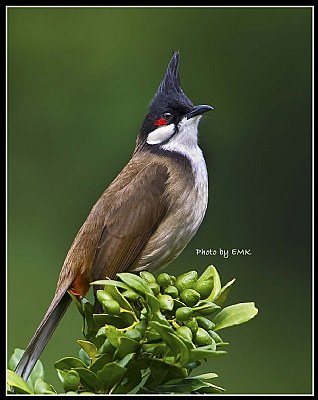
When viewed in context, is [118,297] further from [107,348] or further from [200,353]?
[200,353]

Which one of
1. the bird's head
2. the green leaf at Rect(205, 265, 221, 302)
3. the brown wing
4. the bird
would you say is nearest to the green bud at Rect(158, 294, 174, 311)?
the green leaf at Rect(205, 265, 221, 302)

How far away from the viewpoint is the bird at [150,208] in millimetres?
3215

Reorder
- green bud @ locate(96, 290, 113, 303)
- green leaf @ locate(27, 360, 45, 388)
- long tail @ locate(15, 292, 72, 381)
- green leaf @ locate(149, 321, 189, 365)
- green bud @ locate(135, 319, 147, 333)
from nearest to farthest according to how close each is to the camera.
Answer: green leaf @ locate(149, 321, 189, 365) < green bud @ locate(135, 319, 147, 333) < green bud @ locate(96, 290, 113, 303) < green leaf @ locate(27, 360, 45, 388) < long tail @ locate(15, 292, 72, 381)

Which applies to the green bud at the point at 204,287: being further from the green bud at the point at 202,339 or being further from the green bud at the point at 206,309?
the green bud at the point at 202,339

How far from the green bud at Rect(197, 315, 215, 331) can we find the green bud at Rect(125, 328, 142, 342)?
0.22 m

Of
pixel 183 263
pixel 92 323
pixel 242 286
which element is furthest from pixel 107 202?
pixel 242 286

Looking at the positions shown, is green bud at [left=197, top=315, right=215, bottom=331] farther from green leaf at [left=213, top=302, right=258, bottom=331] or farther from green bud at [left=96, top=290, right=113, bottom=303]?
green bud at [left=96, top=290, right=113, bottom=303]

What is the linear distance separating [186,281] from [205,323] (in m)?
0.15

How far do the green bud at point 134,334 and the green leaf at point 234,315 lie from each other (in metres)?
0.31

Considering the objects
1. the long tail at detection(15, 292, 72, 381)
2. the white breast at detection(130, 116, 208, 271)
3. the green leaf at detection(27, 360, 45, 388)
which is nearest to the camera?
the green leaf at detection(27, 360, 45, 388)

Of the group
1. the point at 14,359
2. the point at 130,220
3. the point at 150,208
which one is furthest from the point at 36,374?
the point at 150,208

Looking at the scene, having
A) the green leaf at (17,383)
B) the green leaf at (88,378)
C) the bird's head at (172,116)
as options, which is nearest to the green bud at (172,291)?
the green leaf at (88,378)

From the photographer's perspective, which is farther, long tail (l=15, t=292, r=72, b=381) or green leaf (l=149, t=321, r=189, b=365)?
long tail (l=15, t=292, r=72, b=381)

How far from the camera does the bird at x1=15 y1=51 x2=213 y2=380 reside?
127 inches
